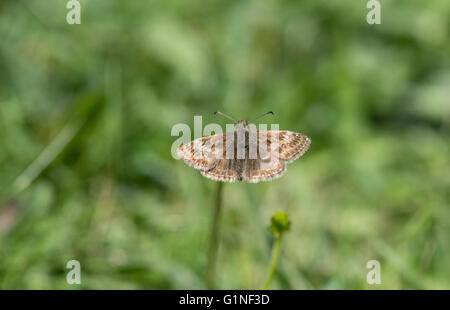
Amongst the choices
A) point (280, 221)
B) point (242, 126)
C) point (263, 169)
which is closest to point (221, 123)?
point (242, 126)

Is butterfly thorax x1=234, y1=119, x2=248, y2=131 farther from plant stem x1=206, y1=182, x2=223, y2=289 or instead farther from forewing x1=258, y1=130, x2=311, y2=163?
plant stem x1=206, y1=182, x2=223, y2=289

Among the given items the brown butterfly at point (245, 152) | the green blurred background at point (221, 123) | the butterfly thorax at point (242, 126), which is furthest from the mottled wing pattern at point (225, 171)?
the green blurred background at point (221, 123)

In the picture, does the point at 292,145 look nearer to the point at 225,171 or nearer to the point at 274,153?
the point at 274,153

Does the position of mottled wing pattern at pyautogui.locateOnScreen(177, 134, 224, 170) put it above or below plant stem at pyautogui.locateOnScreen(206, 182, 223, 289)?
above

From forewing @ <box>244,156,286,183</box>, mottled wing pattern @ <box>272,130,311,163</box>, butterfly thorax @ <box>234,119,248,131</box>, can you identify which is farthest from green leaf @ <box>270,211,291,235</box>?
butterfly thorax @ <box>234,119,248,131</box>

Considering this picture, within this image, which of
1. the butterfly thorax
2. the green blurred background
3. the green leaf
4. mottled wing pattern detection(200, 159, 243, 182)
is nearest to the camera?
the green leaf

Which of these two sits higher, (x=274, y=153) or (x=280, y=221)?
(x=274, y=153)
